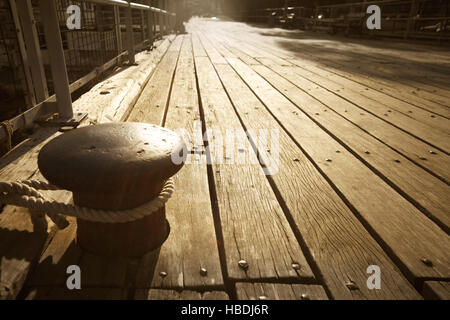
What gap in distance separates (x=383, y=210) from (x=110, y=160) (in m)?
1.16

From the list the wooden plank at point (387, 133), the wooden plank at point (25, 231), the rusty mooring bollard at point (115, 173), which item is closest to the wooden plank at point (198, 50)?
the wooden plank at point (387, 133)

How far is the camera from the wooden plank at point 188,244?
98 centimetres

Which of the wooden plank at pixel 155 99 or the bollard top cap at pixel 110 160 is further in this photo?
the wooden plank at pixel 155 99

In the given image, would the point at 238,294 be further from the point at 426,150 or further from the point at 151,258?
the point at 426,150

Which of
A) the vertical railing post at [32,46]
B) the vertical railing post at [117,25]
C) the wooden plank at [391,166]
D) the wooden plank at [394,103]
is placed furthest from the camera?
the vertical railing post at [117,25]

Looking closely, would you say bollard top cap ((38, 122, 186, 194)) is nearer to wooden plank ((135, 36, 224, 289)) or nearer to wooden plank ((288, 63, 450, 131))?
wooden plank ((135, 36, 224, 289))

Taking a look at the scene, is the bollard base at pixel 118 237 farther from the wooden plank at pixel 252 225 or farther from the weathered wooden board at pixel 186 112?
the weathered wooden board at pixel 186 112

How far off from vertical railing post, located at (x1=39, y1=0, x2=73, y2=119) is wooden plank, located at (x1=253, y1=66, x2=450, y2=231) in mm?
1890

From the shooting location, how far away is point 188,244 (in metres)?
1.14

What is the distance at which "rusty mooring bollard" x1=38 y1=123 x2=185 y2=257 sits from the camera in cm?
90

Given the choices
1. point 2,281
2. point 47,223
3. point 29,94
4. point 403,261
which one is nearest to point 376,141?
point 403,261

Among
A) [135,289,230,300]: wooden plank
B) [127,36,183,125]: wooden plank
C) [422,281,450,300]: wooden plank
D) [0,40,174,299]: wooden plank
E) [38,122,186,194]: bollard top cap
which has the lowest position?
[422,281,450,300]: wooden plank

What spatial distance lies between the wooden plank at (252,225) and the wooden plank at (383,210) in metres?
0.36

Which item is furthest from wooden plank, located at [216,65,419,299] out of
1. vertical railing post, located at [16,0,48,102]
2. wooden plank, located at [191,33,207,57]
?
wooden plank, located at [191,33,207,57]
